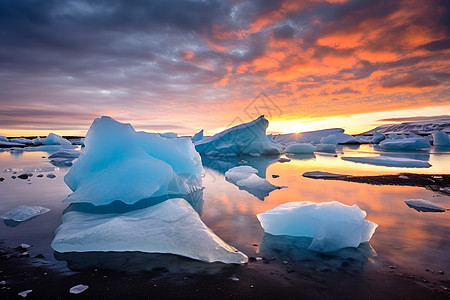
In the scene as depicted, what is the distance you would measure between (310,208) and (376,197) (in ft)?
10.2

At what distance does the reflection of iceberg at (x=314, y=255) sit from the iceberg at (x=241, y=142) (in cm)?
1576

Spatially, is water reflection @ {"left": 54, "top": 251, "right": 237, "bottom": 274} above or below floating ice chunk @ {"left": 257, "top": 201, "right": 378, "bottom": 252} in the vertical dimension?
below

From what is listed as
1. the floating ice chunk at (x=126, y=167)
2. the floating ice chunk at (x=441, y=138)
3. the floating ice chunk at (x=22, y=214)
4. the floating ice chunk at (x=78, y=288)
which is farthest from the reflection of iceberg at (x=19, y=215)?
the floating ice chunk at (x=441, y=138)

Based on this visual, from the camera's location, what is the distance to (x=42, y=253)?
2.81 m

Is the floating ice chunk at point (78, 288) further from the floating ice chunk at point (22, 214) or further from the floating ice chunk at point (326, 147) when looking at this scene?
the floating ice chunk at point (326, 147)

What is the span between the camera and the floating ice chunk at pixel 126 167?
457 centimetres

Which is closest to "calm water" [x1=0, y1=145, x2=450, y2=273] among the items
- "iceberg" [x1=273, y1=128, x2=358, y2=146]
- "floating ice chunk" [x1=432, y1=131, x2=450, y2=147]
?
"floating ice chunk" [x1=432, y1=131, x2=450, y2=147]

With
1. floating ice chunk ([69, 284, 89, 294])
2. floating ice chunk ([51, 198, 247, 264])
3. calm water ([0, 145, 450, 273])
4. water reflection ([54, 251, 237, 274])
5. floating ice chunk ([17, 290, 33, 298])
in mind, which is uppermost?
floating ice chunk ([51, 198, 247, 264])

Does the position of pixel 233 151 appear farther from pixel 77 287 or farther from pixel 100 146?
pixel 77 287

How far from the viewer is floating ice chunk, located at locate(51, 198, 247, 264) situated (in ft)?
9.01

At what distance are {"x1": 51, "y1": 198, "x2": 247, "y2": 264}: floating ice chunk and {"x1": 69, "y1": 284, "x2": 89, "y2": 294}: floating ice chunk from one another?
72 cm

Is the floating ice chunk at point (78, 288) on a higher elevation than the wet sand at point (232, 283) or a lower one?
higher

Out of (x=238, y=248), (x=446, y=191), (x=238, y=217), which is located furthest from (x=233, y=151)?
(x=238, y=248)

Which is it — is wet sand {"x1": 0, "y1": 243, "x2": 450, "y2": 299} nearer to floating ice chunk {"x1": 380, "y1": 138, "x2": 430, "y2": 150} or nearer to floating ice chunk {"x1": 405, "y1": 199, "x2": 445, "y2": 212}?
floating ice chunk {"x1": 405, "y1": 199, "x2": 445, "y2": 212}
